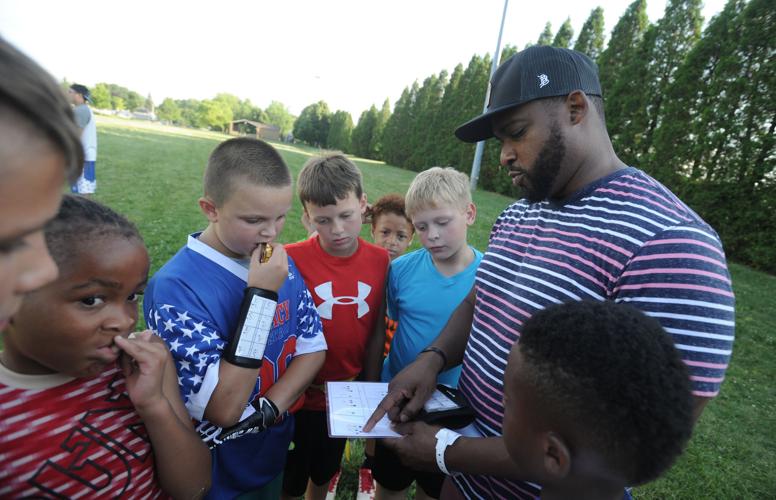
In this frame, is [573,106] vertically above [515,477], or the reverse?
[573,106]

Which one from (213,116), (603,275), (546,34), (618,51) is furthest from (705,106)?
(213,116)

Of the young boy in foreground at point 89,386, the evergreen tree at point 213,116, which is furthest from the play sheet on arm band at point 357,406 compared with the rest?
the evergreen tree at point 213,116

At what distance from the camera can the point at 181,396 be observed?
142cm

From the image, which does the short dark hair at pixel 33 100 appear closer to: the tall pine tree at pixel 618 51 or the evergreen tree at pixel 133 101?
the tall pine tree at pixel 618 51

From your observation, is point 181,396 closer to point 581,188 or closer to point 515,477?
point 515,477

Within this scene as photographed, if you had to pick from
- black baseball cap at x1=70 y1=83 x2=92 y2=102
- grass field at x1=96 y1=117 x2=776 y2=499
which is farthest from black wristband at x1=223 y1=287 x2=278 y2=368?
black baseball cap at x1=70 y1=83 x2=92 y2=102

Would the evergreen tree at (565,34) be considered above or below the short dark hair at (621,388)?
above

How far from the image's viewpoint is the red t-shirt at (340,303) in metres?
2.37

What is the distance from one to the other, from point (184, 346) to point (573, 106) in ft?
5.46

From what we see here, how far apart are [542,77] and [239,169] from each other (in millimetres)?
1279

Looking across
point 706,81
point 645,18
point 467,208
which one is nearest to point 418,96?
point 645,18

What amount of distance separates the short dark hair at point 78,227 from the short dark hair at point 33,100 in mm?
706

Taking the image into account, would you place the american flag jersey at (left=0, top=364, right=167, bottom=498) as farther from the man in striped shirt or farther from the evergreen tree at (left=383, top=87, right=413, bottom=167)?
the evergreen tree at (left=383, top=87, right=413, bottom=167)

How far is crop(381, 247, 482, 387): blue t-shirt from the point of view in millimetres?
2371
